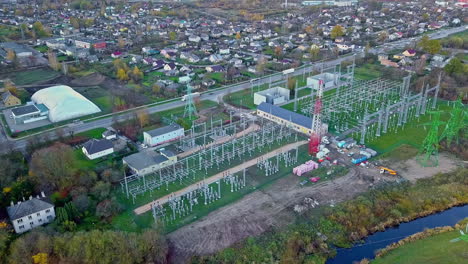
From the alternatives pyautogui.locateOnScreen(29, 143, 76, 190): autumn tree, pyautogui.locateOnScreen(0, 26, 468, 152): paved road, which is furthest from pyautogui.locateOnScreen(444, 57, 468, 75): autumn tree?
pyautogui.locateOnScreen(29, 143, 76, 190): autumn tree

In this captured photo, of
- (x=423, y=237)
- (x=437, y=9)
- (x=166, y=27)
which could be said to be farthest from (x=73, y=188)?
(x=437, y=9)

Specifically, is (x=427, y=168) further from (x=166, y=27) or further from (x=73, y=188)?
(x=166, y=27)

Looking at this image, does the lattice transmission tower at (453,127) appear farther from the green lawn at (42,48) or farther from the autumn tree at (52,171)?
the green lawn at (42,48)

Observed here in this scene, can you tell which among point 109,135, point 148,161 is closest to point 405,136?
point 148,161

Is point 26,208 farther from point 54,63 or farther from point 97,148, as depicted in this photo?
point 54,63

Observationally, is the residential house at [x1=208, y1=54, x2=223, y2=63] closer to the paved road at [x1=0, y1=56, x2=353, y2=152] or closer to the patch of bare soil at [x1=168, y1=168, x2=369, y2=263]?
the paved road at [x1=0, y1=56, x2=353, y2=152]

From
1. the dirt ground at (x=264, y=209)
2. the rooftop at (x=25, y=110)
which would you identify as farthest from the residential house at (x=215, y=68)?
the dirt ground at (x=264, y=209)
